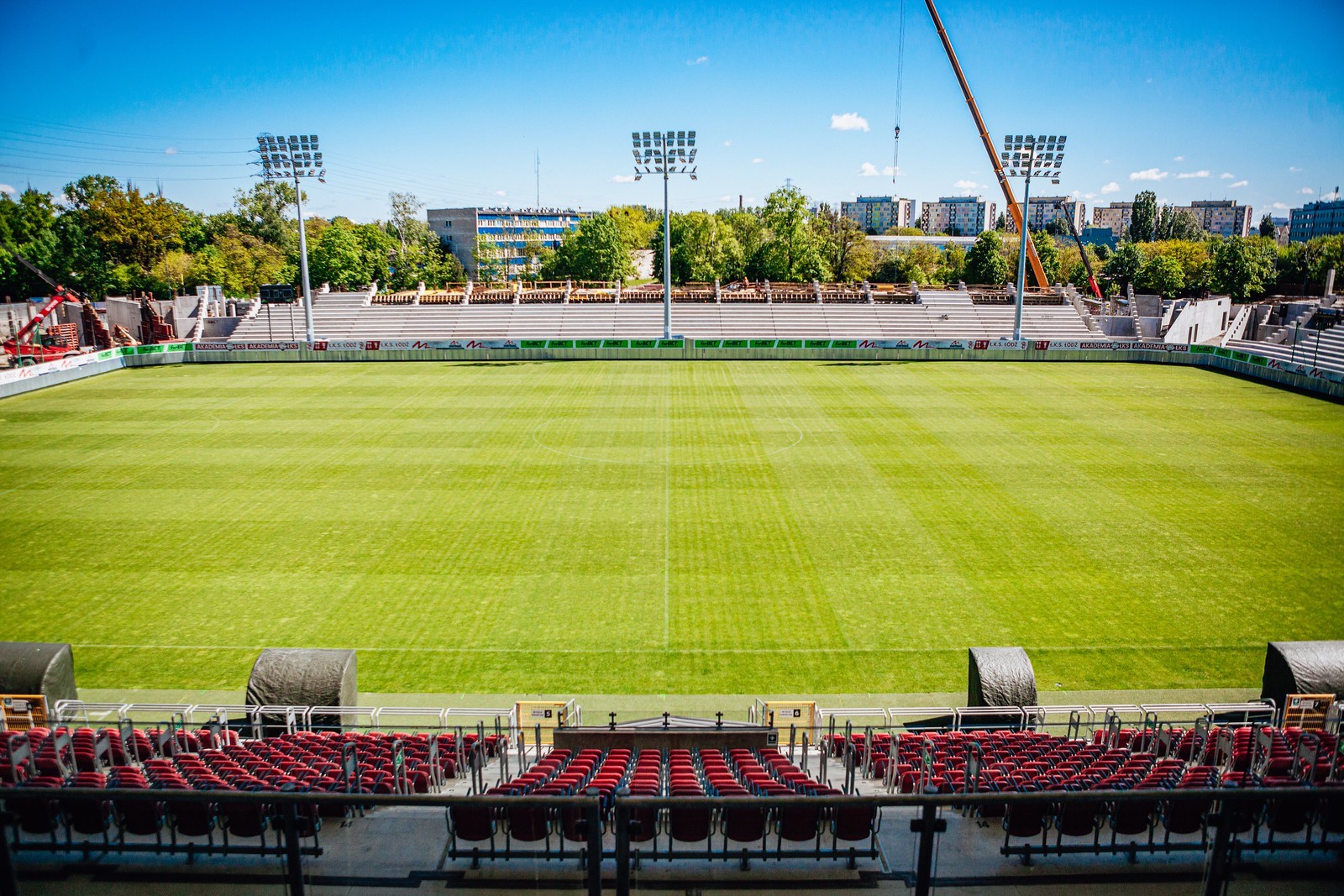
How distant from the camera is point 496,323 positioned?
69000 millimetres

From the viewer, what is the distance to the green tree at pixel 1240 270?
88250 millimetres

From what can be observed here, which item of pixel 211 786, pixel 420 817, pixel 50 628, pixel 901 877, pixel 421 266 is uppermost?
pixel 421 266

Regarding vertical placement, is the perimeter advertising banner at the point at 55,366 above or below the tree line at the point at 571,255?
below

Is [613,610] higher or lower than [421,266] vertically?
lower

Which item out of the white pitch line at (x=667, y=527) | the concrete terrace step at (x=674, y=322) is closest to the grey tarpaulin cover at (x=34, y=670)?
the white pitch line at (x=667, y=527)

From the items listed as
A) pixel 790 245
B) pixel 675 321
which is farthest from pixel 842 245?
pixel 675 321

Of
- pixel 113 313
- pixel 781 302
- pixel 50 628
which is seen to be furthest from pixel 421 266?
pixel 50 628

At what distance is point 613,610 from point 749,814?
10937 mm

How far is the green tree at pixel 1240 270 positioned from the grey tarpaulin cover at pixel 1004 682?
3771 inches

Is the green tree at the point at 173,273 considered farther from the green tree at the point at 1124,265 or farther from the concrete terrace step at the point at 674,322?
the green tree at the point at 1124,265

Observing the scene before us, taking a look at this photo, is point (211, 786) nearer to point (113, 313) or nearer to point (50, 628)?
point (50, 628)

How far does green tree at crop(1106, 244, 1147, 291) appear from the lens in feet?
363

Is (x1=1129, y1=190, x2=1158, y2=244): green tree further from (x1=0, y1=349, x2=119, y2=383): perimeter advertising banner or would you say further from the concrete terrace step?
(x1=0, y1=349, x2=119, y2=383): perimeter advertising banner

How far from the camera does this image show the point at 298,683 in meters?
12.1
